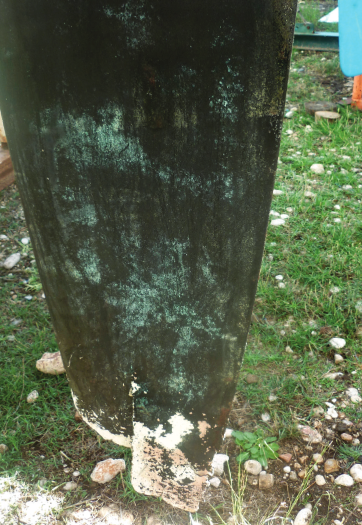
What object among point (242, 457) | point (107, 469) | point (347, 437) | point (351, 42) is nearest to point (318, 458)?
point (347, 437)

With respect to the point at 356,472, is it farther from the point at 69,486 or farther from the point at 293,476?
the point at 69,486

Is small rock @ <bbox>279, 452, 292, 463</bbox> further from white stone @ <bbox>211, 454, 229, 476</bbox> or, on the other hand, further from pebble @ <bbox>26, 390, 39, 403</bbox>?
pebble @ <bbox>26, 390, 39, 403</bbox>

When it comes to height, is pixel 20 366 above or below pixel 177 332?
below

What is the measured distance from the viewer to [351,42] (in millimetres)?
2135

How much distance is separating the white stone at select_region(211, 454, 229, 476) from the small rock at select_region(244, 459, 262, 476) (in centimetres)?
8

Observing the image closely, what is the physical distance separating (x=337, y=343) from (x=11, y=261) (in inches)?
73.9

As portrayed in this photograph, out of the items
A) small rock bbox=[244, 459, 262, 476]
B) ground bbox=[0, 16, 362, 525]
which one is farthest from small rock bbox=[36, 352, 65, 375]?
small rock bbox=[244, 459, 262, 476]

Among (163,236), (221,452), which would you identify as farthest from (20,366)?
(163,236)

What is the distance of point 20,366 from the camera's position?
2055mm

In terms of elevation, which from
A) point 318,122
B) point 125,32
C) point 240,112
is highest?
point 125,32

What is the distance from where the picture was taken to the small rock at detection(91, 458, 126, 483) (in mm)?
1628

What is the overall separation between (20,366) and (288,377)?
1.19 metres

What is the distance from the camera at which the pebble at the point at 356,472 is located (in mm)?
1592

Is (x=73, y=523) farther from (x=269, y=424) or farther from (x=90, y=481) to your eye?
(x=269, y=424)
